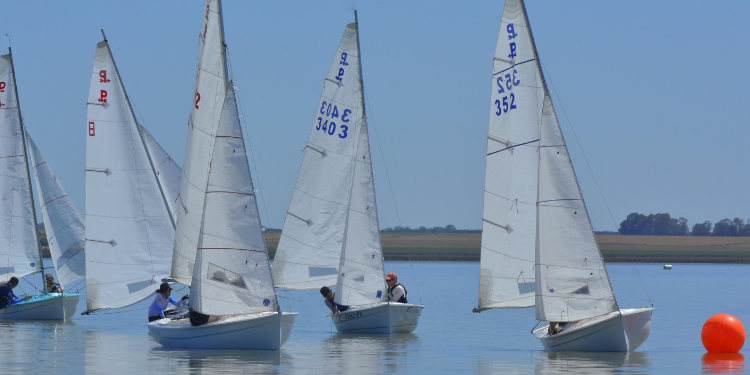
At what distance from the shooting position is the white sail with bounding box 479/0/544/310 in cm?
2936

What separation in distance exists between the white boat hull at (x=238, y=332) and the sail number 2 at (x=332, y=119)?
9.98 metres

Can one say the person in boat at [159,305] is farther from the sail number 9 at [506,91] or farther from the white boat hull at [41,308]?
the white boat hull at [41,308]

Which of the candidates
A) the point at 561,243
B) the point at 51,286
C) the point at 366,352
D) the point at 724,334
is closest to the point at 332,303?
the point at 366,352

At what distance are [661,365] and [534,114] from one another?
6.18m

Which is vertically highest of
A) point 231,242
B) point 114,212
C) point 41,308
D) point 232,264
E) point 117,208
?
point 117,208

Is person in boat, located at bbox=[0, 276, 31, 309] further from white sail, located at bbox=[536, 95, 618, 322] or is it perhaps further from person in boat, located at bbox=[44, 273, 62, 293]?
white sail, located at bbox=[536, 95, 618, 322]

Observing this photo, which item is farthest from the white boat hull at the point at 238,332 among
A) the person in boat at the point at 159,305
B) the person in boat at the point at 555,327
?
the person in boat at the point at 555,327

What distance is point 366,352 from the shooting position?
28.8 meters

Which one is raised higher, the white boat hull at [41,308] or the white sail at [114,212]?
the white sail at [114,212]

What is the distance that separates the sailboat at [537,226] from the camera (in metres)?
27.0

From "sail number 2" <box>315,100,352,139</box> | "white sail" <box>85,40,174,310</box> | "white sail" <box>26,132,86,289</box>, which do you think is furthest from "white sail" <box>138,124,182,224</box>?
"sail number 2" <box>315,100,352,139</box>

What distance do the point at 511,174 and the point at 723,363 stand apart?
617 centimetres

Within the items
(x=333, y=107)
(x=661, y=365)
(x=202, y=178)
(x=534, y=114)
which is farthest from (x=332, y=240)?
(x=661, y=365)

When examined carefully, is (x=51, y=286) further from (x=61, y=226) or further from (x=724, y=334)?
(x=724, y=334)
